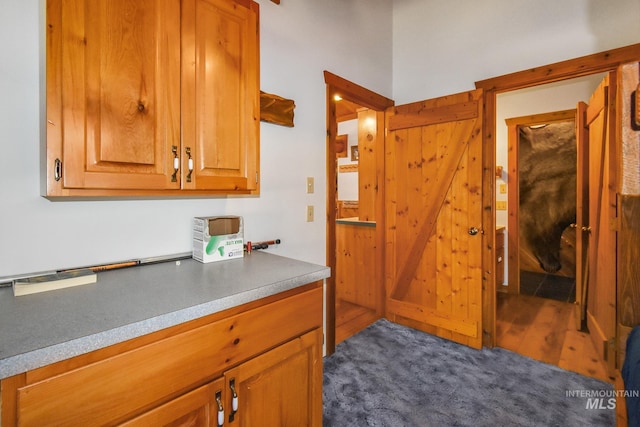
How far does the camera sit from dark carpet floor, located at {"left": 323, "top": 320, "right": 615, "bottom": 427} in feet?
5.73

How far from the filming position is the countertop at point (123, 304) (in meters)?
0.73

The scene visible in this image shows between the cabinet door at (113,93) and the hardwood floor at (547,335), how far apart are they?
2.87 meters

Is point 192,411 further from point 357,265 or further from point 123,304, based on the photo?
point 357,265

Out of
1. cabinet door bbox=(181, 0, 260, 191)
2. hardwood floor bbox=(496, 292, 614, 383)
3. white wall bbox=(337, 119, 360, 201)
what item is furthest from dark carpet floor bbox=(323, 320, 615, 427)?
white wall bbox=(337, 119, 360, 201)

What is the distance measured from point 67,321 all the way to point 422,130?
A: 2.73 m

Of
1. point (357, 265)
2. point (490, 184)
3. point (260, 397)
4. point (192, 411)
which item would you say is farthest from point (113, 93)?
point (357, 265)

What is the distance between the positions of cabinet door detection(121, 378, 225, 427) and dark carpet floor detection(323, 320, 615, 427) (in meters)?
0.93

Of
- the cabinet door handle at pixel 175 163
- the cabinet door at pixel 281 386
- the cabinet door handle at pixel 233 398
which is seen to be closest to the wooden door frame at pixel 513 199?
the cabinet door at pixel 281 386

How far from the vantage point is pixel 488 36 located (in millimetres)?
2549

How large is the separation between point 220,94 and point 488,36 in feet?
7.66

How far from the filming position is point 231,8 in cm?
142

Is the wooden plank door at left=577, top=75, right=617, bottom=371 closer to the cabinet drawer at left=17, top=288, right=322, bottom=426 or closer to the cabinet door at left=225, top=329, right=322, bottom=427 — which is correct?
the cabinet door at left=225, top=329, right=322, bottom=427

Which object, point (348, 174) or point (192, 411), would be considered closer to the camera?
point (192, 411)

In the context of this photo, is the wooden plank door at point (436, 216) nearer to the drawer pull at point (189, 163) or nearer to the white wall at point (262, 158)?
the white wall at point (262, 158)
